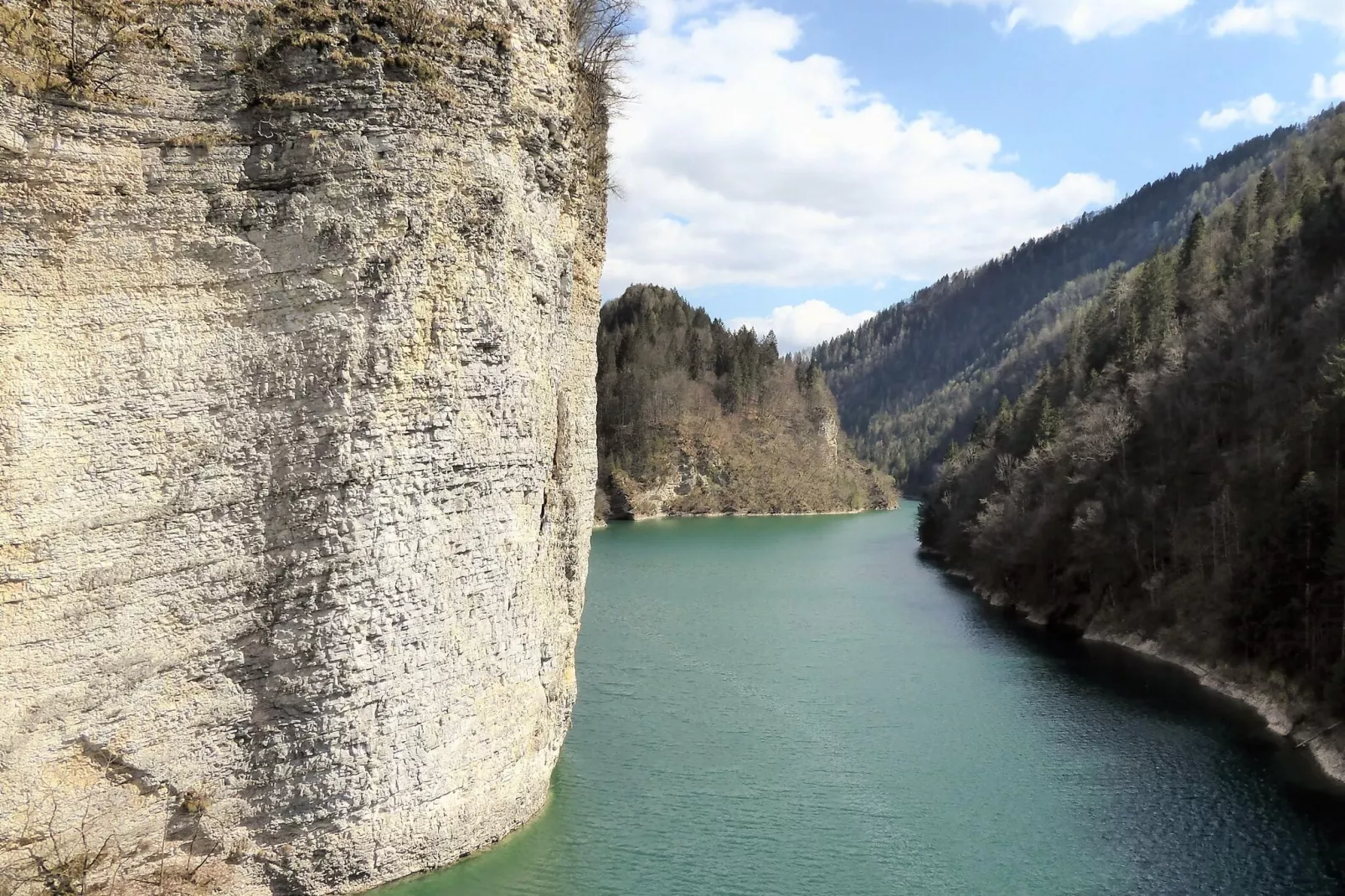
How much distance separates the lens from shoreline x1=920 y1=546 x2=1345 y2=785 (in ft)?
73.2

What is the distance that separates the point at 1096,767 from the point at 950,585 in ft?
92.1

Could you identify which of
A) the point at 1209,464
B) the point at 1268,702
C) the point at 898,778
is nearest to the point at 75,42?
the point at 898,778

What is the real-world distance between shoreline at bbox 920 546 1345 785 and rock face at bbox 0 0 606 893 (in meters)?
19.4

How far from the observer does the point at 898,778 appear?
21.4 metres

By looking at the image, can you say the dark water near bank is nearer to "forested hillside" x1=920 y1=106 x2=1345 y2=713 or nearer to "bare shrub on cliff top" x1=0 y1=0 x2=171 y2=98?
"forested hillside" x1=920 y1=106 x2=1345 y2=713

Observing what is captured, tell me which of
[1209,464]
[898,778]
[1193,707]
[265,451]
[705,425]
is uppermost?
[705,425]

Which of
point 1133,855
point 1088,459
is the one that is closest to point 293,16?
point 1133,855

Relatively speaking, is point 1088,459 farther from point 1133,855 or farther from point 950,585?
point 1133,855

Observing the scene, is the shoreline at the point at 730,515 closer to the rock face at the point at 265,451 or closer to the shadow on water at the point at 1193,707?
the shadow on water at the point at 1193,707

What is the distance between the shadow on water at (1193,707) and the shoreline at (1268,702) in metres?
0.15

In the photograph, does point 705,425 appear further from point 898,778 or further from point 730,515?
point 898,778

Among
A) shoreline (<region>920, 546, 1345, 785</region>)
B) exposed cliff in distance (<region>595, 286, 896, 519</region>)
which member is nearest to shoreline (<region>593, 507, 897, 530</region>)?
exposed cliff in distance (<region>595, 286, 896, 519</region>)

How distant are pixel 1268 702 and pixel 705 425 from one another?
6585cm

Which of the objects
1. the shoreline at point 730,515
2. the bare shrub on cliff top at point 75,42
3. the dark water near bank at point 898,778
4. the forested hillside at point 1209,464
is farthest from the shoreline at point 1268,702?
the shoreline at point 730,515
